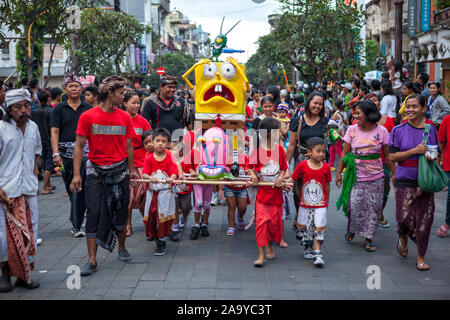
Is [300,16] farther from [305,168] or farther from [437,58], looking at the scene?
[305,168]

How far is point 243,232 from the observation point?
7.10 meters

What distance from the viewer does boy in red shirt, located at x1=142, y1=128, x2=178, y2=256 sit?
599 cm

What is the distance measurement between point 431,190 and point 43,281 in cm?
422

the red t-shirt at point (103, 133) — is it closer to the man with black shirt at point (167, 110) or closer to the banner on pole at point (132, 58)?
the man with black shirt at point (167, 110)

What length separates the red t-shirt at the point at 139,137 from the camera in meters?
6.83

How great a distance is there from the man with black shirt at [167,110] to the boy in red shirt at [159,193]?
3.91 feet

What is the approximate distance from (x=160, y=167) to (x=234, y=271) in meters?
1.58

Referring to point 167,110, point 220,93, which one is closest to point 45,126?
point 167,110

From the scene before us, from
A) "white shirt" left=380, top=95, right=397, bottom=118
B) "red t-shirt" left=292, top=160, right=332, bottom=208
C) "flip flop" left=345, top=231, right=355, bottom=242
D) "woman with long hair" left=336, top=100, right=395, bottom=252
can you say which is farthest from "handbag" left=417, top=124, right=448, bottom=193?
"white shirt" left=380, top=95, right=397, bottom=118

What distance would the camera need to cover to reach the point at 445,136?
268 inches

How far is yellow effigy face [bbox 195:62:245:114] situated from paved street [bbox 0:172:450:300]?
1.77 metres

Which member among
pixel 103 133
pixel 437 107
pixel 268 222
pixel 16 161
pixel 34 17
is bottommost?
pixel 268 222

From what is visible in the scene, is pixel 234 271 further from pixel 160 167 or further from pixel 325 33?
pixel 325 33

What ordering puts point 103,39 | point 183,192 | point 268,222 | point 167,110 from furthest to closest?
point 103,39 < point 167,110 < point 183,192 < point 268,222
